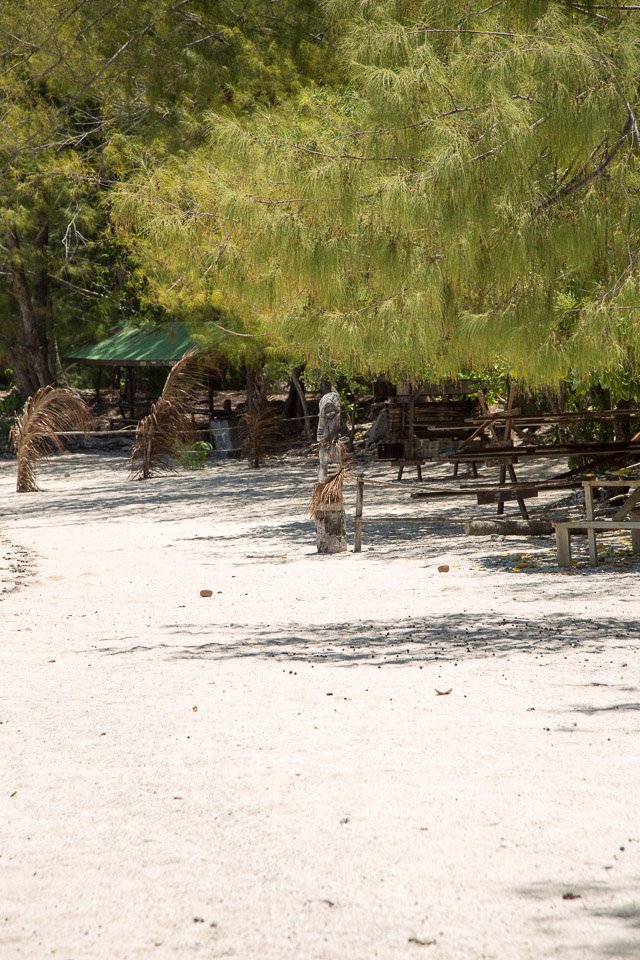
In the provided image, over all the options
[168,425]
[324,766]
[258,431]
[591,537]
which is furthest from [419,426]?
[324,766]

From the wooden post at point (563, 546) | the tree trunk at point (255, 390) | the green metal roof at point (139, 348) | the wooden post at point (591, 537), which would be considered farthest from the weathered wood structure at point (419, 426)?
the green metal roof at point (139, 348)

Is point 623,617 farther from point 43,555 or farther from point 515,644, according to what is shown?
point 43,555

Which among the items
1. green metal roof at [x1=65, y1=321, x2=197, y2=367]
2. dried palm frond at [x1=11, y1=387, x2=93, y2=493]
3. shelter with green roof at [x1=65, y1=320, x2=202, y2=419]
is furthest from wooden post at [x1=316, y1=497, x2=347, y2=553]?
green metal roof at [x1=65, y1=321, x2=197, y2=367]

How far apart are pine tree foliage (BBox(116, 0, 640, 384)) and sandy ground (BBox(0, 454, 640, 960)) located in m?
1.90

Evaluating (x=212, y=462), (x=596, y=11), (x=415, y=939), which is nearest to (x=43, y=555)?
(x=596, y=11)

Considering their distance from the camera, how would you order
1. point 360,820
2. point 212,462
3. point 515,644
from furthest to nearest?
point 212,462
point 515,644
point 360,820

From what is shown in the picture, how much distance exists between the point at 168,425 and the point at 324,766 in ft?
52.6

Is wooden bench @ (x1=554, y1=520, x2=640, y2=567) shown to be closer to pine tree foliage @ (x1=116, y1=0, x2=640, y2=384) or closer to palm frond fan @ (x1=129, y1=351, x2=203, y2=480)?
pine tree foliage @ (x1=116, y1=0, x2=640, y2=384)

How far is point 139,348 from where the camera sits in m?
27.5

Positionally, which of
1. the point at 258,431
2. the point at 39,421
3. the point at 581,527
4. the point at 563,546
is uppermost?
the point at 39,421

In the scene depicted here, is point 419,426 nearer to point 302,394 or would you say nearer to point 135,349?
point 302,394

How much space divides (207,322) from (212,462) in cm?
647

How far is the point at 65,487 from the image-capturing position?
20344mm

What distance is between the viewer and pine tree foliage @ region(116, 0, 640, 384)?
6773mm
